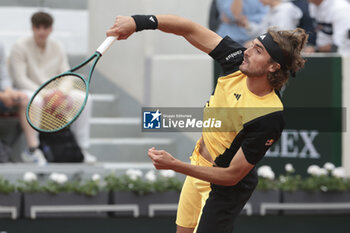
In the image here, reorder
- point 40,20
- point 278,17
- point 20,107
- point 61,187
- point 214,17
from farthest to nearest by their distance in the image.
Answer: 1. point 214,17
2. point 278,17
3. point 40,20
4. point 20,107
5. point 61,187

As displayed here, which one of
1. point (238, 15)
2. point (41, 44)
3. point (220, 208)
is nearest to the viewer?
point (220, 208)

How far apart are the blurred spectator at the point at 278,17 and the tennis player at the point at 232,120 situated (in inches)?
117

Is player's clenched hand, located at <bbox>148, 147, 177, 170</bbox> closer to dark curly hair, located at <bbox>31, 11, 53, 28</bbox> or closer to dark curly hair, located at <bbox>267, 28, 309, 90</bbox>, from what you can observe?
dark curly hair, located at <bbox>267, 28, 309, 90</bbox>

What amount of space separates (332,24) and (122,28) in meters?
3.59

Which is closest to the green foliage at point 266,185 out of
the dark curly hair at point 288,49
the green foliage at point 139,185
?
the green foliage at point 139,185

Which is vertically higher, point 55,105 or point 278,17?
point 278,17

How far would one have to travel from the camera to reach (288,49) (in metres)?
3.88

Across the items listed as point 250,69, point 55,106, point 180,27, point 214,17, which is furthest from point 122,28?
point 214,17

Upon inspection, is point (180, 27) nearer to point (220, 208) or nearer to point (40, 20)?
point (220, 208)

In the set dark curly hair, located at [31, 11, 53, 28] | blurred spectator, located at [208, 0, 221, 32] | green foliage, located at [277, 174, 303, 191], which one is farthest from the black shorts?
blurred spectator, located at [208, 0, 221, 32]

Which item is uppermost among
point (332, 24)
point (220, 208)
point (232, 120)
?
point (332, 24)

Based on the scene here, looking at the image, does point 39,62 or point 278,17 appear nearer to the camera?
point 39,62

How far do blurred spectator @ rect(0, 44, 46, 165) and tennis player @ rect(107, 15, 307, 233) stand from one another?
2.65 m

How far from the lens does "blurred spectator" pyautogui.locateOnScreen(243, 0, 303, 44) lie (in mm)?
7039
